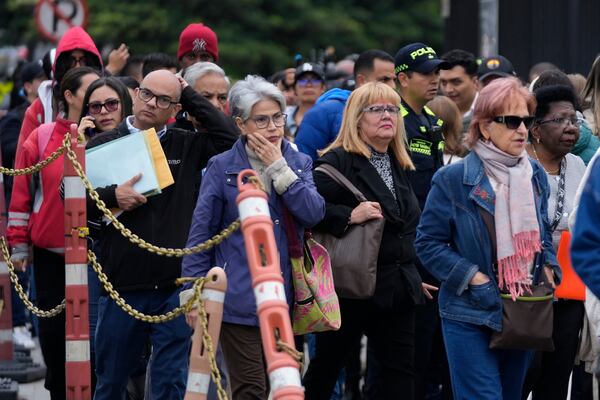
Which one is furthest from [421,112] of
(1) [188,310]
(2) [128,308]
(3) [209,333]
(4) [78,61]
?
(3) [209,333]

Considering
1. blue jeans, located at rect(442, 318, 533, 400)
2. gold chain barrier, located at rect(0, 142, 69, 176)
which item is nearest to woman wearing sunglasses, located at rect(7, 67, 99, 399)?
gold chain barrier, located at rect(0, 142, 69, 176)

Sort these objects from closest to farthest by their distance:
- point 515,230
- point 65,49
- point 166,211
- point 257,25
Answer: point 515,230 < point 166,211 < point 65,49 < point 257,25

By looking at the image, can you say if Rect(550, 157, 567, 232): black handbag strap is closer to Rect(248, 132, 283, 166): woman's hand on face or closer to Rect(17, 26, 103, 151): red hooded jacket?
Rect(248, 132, 283, 166): woman's hand on face

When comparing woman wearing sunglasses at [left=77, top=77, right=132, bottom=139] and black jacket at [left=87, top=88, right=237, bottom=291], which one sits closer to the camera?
black jacket at [left=87, top=88, right=237, bottom=291]

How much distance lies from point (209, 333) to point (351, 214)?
189 cm

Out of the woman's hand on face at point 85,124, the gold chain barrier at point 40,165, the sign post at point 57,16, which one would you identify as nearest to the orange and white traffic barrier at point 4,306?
the gold chain barrier at point 40,165

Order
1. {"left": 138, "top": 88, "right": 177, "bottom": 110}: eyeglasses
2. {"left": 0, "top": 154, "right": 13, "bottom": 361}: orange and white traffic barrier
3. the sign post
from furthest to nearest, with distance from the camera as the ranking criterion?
the sign post → {"left": 0, "top": 154, "right": 13, "bottom": 361}: orange and white traffic barrier → {"left": 138, "top": 88, "right": 177, "bottom": 110}: eyeglasses

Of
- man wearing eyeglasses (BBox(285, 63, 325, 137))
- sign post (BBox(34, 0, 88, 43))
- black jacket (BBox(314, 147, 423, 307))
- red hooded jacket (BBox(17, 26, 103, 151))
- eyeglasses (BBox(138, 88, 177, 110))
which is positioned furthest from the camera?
sign post (BBox(34, 0, 88, 43))

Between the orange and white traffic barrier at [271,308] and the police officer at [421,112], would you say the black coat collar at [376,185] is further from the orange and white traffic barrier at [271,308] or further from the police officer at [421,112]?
the orange and white traffic barrier at [271,308]

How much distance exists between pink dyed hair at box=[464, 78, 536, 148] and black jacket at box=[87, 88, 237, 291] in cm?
146

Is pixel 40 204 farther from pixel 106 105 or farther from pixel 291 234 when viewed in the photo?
pixel 291 234

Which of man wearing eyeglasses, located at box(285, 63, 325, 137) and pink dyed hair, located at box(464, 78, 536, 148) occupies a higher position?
man wearing eyeglasses, located at box(285, 63, 325, 137)

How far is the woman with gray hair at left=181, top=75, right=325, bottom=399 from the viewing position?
7406 millimetres

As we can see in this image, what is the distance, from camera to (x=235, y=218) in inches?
298
